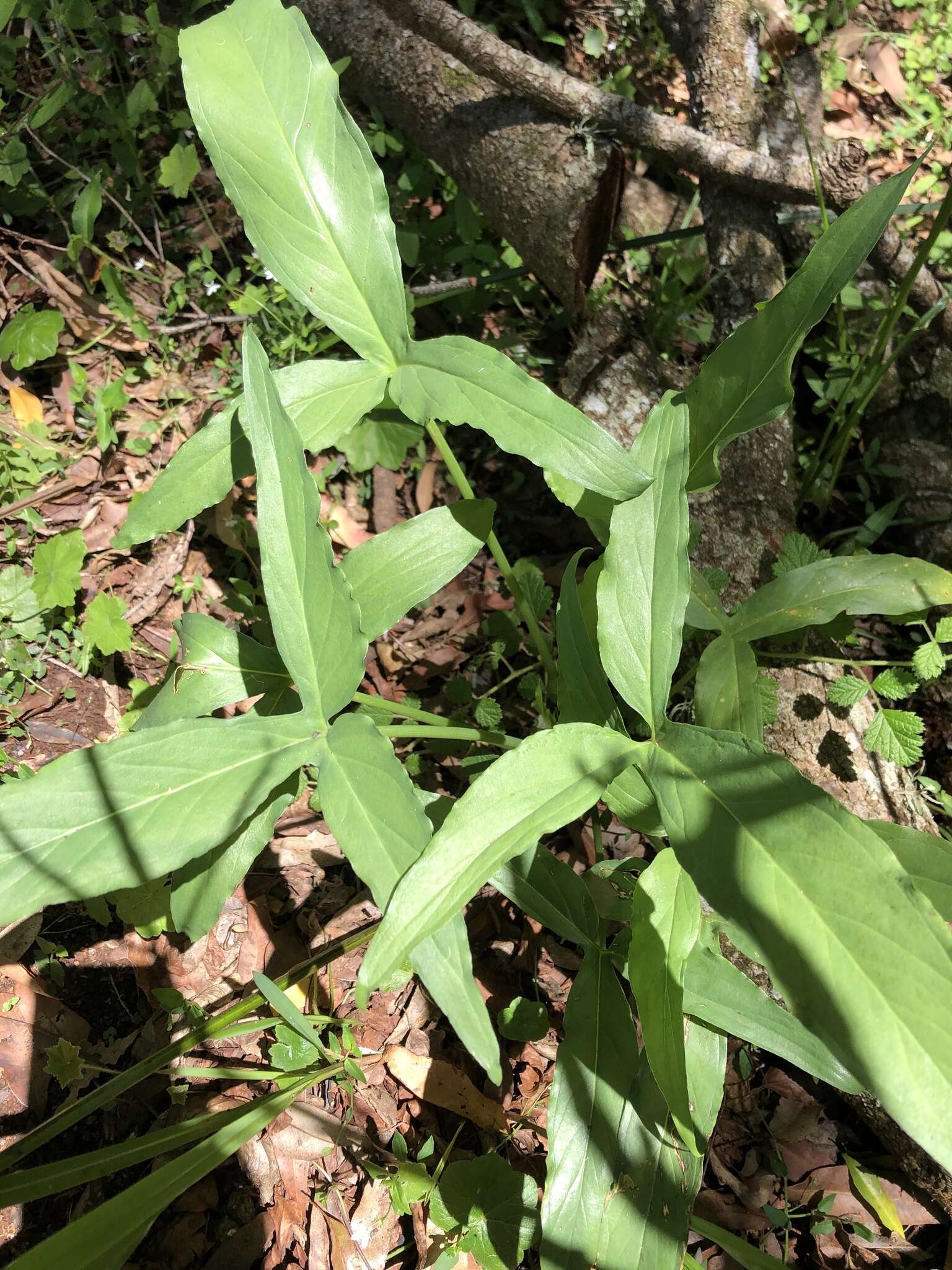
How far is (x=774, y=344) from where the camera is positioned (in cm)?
129

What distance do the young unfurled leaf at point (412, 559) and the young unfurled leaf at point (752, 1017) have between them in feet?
2.49

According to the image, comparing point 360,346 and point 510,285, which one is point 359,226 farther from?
point 510,285

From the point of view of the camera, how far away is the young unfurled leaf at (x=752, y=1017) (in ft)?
4.05

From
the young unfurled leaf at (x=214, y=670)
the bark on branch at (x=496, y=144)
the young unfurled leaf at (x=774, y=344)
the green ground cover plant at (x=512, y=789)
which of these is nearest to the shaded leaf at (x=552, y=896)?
the green ground cover plant at (x=512, y=789)

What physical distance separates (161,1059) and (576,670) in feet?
3.35

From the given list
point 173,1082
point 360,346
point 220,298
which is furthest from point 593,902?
point 220,298

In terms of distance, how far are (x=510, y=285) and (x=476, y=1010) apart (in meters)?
2.20

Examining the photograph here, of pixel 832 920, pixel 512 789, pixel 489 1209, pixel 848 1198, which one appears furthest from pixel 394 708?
pixel 848 1198

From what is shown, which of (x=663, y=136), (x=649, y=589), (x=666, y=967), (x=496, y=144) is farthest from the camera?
(x=496, y=144)

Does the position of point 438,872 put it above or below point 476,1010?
above

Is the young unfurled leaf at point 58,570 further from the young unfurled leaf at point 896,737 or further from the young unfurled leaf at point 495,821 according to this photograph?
the young unfurled leaf at point 896,737

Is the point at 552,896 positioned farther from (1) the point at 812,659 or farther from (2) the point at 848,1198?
(2) the point at 848,1198

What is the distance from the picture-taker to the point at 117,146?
2.46 m

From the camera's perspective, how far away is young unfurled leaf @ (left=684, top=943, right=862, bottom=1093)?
1.24 m
